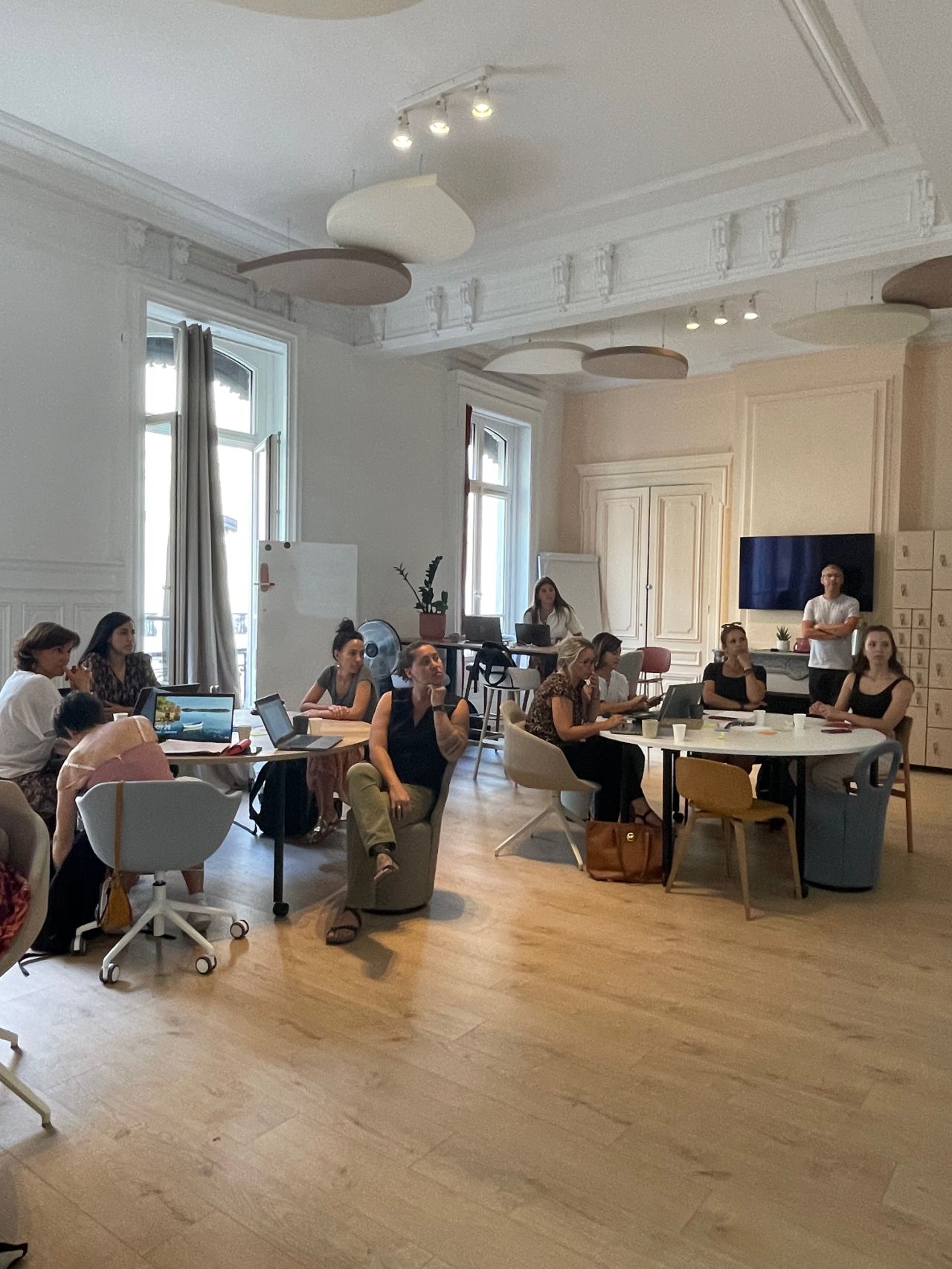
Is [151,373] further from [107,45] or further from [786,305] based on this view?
Result: [786,305]

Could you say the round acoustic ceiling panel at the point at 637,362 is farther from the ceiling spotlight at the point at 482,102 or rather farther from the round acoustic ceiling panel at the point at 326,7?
the round acoustic ceiling panel at the point at 326,7

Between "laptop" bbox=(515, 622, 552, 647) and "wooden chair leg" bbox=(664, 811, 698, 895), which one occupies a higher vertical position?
"laptop" bbox=(515, 622, 552, 647)

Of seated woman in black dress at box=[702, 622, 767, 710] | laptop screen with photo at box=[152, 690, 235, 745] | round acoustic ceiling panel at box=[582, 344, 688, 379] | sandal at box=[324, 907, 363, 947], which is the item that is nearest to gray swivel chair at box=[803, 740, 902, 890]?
seated woman in black dress at box=[702, 622, 767, 710]

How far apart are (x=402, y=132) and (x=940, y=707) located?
20.6ft

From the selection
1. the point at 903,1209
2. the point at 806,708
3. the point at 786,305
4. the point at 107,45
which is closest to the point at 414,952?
the point at 903,1209

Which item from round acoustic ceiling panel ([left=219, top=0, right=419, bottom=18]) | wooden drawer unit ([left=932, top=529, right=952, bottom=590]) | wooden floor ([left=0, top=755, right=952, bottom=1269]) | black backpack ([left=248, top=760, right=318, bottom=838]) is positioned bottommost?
wooden floor ([left=0, top=755, right=952, bottom=1269])

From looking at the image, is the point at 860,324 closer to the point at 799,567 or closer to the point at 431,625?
the point at 799,567

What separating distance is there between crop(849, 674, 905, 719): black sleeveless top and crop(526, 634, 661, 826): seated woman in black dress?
1.37m

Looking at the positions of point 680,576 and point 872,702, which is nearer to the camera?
point 872,702

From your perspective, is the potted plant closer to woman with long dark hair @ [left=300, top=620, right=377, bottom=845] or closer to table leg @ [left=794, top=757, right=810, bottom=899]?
woman with long dark hair @ [left=300, top=620, right=377, bottom=845]

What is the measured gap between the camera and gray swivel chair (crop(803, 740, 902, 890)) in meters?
4.57

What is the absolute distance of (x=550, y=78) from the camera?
4.62 metres

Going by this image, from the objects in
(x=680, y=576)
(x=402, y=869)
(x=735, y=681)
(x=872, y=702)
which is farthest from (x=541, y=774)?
(x=680, y=576)

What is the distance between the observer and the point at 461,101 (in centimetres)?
484
